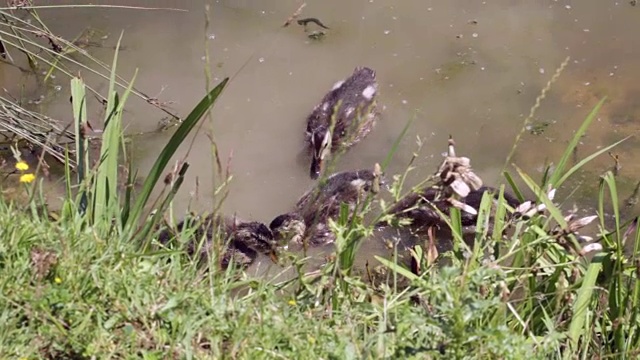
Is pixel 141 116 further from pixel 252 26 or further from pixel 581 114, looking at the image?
pixel 581 114

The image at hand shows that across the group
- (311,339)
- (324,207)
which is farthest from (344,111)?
(311,339)

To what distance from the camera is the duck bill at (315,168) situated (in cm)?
535

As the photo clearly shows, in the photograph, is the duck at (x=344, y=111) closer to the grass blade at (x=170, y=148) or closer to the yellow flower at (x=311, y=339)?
the grass blade at (x=170, y=148)

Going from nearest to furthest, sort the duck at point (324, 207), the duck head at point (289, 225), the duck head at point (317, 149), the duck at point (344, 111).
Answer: the duck head at point (289, 225), the duck at point (324, 207), the duck head at point (317, 149), the duck at point (344, 111)

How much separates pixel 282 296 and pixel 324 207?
1791mm

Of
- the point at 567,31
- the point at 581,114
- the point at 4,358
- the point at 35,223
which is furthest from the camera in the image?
the point at 567,31

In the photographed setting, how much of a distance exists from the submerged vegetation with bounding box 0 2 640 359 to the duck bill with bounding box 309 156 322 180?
1713 millimetres

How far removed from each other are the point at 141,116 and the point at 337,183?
1485 mm

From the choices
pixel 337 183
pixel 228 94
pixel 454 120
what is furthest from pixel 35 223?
pixel 454 120

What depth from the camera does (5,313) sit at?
275 cm

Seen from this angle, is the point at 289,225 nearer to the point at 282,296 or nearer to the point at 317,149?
A: the point at 317,149

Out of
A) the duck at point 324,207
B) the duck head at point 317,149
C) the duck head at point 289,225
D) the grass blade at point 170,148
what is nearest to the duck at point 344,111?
the duck head at point 317,149

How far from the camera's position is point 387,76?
6.08m

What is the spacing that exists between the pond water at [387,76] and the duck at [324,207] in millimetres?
214
